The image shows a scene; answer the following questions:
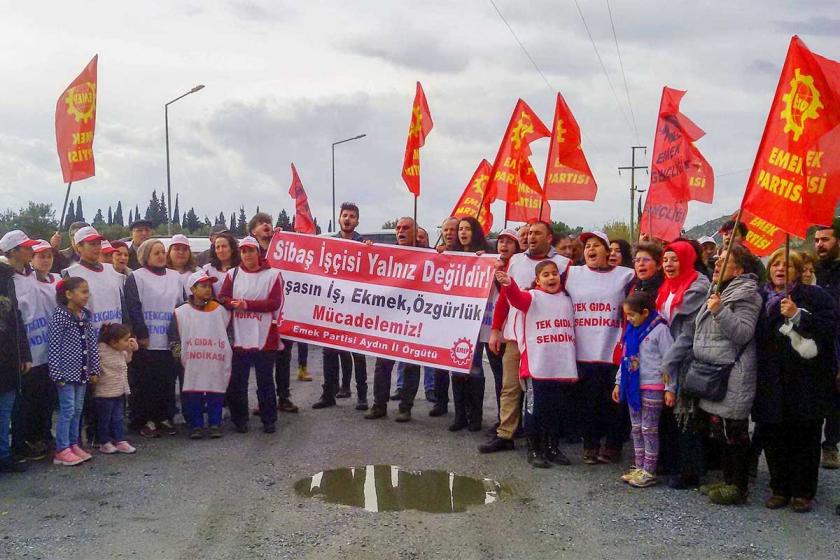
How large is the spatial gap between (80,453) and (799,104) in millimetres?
6256

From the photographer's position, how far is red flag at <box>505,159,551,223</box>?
1084cm

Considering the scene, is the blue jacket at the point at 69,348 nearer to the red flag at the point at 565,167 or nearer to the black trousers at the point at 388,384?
the black trousers at the point at 388,384

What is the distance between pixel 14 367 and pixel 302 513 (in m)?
2.80

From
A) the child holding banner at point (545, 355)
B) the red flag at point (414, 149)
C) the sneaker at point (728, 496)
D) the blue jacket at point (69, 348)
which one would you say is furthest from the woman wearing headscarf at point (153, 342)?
the sneaker at point (728, 496)

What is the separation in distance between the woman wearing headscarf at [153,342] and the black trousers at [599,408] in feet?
13.0

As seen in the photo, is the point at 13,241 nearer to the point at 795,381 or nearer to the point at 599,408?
the point at 599,408

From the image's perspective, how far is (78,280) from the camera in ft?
22.8

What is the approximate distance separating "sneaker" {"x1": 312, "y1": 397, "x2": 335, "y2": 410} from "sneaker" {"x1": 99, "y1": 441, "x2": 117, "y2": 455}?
95.8 inches

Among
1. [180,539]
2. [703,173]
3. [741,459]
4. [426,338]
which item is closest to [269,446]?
[426,338]

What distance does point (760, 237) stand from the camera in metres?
9.44

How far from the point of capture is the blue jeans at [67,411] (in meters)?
6.83

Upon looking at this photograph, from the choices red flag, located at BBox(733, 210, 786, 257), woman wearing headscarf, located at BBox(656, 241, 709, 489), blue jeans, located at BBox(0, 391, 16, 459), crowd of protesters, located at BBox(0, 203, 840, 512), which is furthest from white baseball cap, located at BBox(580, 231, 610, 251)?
blue jeans, located at BBox(0, 391, 16, 459)

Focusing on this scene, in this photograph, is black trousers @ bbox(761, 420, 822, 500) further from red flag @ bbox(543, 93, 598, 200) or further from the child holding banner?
red flag @ bbox(543, 93, 598, 200)

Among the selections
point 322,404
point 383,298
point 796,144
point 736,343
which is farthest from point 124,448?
point 796,144
